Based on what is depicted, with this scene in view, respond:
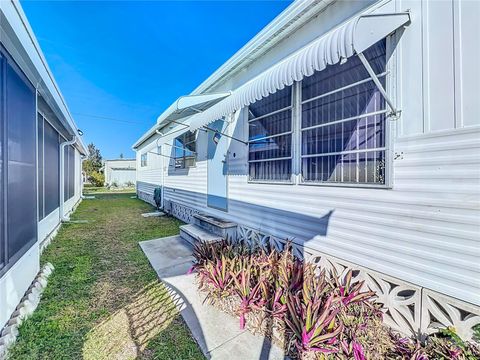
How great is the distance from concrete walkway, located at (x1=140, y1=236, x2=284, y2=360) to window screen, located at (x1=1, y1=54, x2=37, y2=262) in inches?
89.4

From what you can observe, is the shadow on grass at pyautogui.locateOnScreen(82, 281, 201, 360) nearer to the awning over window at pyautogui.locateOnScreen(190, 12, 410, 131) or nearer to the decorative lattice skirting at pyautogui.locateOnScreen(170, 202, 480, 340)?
the decorative lattice skirting at pyautogui.locateOnScreen(170, 202, 480, 340)

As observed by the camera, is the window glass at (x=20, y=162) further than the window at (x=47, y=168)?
No

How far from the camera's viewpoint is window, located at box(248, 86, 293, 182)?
471cm

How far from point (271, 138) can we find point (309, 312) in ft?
11.5

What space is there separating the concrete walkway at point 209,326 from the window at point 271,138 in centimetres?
263

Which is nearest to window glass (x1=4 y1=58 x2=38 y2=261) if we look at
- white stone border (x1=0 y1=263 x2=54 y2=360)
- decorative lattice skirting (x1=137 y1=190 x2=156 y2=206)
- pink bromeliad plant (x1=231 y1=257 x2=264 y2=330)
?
white stone border (x1=0 y1=263 x2=54 y2=360)

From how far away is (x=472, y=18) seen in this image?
2332 millimetres

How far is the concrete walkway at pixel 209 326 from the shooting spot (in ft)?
8.61

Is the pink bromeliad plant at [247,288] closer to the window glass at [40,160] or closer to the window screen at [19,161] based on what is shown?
the window screen at [19,161]

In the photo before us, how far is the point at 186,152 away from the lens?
986 cm

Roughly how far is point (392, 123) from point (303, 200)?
1843 millimetres

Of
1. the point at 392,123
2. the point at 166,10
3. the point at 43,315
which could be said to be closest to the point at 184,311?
the point at 43,315

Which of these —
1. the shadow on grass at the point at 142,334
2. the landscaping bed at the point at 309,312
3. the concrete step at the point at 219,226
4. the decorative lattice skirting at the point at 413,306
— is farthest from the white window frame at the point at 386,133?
the shadow on grass at the point at 142,334

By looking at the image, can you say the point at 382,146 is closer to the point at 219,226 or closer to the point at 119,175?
the point at 219,226
